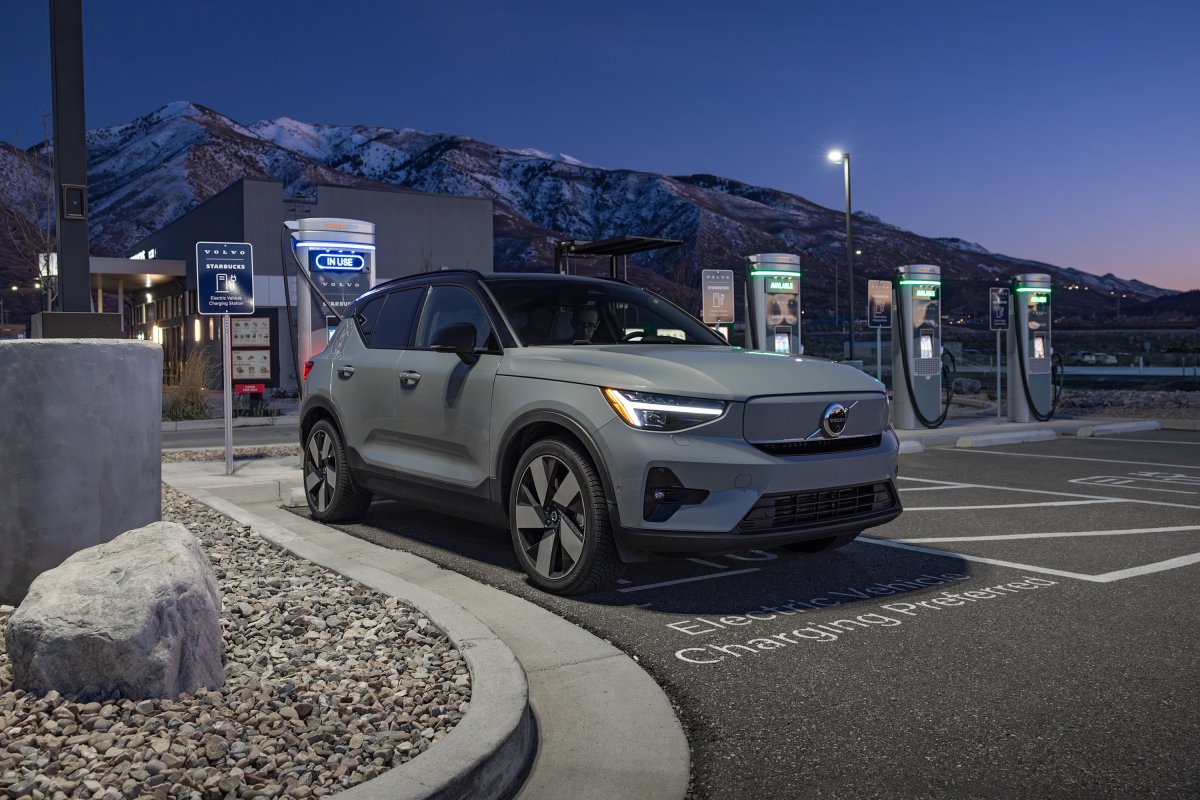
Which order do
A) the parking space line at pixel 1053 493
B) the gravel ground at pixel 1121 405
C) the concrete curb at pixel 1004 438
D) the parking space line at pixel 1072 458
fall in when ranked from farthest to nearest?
the gravel ground at pixel 1121 405 → the concrete curb at pixel 1004 438 → the parking space line at pixel 1072 458 → the parking space line at pixel 1053 493

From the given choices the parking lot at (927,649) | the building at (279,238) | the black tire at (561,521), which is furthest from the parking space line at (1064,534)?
the building at (279,238)

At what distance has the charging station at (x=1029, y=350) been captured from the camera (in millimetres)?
18703

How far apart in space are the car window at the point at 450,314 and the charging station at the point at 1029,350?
1437cm

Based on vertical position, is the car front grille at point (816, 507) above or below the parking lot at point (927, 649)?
above

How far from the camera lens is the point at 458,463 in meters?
6.27

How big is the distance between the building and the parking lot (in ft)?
99.9

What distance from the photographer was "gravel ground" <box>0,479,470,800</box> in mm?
2947

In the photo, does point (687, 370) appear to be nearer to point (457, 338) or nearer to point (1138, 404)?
point (457, 338)

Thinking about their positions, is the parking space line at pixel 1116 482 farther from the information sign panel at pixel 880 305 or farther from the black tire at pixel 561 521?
the information sign panel at pixel 880 305

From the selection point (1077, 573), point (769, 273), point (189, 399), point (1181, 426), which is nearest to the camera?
point (1077, 573)

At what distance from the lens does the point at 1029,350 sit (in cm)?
1884

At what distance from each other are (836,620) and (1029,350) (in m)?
15.4

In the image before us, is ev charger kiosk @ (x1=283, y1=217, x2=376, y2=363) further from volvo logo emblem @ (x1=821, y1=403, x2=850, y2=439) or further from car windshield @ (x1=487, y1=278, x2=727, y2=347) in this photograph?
volvo logo emblem @ (x1=821, y1=403, x2=850, y2=439)

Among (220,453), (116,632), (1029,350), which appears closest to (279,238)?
(220,453)
